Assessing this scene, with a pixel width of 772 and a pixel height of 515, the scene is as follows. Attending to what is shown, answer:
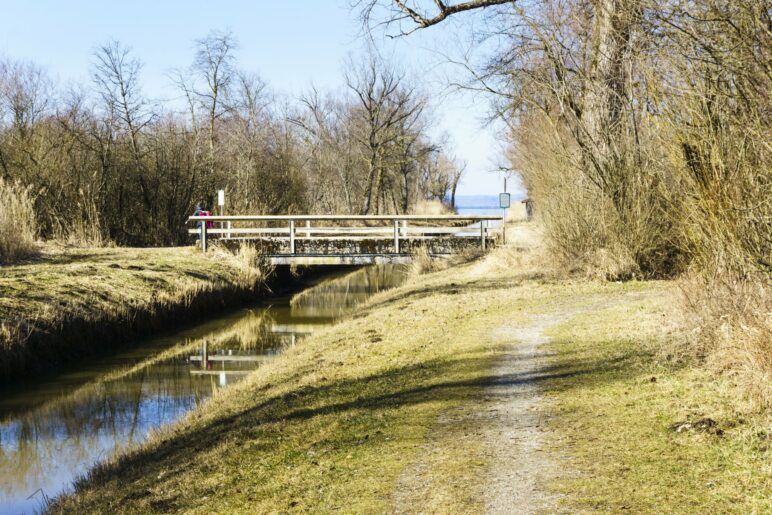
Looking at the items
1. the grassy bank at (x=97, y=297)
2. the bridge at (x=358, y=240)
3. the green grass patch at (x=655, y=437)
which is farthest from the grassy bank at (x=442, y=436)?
the bridge at (x=358, y=240)

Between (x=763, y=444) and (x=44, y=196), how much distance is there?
1046 inches

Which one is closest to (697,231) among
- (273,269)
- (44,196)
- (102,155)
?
(273,269)

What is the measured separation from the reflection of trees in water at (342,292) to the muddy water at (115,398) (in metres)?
1.86

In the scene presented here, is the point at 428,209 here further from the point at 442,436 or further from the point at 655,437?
the point at 655,437

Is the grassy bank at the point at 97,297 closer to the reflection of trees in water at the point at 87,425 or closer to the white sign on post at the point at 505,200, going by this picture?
the reflection of trees in water at the point at 87,425

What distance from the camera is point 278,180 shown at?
3912 cm

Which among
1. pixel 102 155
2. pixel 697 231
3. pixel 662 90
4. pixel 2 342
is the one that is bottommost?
pixel 2 342

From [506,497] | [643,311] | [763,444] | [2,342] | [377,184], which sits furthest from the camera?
[377,184]

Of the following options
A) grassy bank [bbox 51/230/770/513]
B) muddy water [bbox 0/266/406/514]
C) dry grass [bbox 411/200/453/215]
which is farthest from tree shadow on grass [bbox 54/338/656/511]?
dry grass [bbox 411/200/453/215]

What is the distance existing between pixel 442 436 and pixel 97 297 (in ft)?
40.9

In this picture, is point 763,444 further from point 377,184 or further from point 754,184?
point 377,184

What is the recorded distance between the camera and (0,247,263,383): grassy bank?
14.2m

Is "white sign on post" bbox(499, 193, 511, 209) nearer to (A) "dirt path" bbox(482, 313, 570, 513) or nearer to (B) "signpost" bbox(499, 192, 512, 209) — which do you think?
(B) "signpost" bbox(499, 192, 512, 209)

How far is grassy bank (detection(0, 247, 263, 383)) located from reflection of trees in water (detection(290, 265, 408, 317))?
1.96 metres
